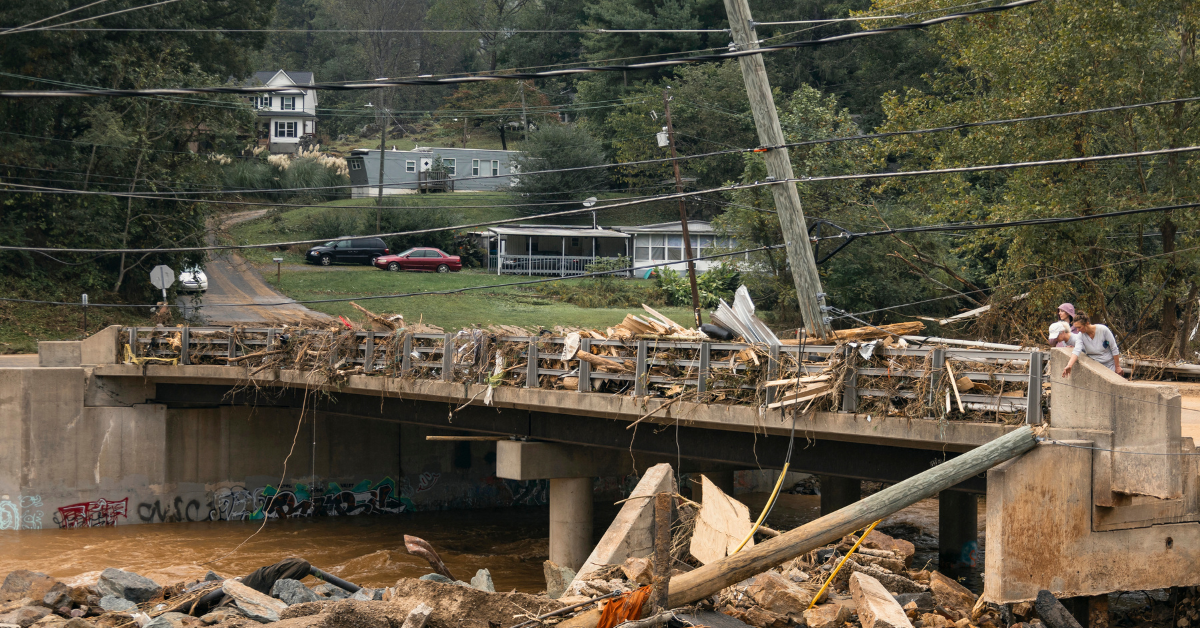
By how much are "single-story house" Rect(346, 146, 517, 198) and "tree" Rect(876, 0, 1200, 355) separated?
48.4m

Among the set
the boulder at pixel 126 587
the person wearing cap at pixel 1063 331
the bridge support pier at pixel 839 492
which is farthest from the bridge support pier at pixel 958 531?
the boulder at pixel 126 587

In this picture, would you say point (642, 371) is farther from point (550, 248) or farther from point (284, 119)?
point (284, 119)

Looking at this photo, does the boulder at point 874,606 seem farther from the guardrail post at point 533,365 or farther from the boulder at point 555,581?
the guardrail post at point 533,365

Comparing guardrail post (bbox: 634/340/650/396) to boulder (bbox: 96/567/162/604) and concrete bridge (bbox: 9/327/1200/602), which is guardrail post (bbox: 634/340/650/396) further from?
boulder (bbox: 96/567/162/604)

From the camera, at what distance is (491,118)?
297 feet

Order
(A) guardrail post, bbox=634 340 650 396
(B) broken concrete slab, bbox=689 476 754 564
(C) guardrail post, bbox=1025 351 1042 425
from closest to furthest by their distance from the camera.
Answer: (B) broken concrete slab, bbox=689 476 754 564, (C) guardrail post, bbox=1025 351 1042 425, (A) guardrail post, bbox=634 340 650 396

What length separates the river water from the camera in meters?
20.2

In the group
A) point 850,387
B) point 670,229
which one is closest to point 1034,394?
point 850,387

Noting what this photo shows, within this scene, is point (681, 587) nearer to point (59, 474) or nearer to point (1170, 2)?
point (59, 474)

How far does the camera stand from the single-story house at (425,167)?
242 ft

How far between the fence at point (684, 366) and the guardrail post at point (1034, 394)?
0.01m

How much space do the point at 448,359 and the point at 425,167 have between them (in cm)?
6021

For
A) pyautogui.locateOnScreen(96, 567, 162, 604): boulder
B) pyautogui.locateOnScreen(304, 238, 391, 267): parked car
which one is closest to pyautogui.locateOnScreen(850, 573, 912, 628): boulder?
pyautogui.locateOnScreen(96, 567, 162, 604): boulder

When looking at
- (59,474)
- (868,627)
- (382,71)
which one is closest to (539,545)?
(59,474)
